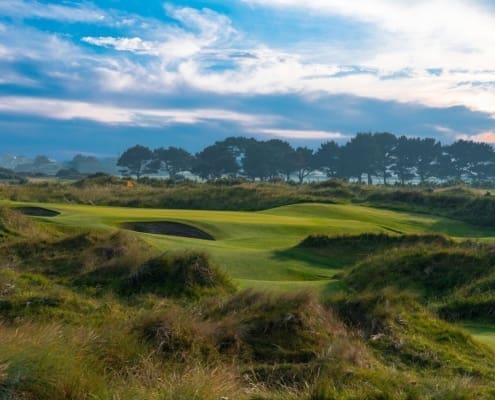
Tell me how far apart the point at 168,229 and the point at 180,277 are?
1622cm

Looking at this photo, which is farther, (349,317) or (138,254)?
(138,254)

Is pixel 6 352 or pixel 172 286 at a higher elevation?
pixel 6 352

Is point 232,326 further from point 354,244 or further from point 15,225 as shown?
point 354,244

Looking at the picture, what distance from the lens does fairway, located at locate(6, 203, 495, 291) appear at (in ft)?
66.8

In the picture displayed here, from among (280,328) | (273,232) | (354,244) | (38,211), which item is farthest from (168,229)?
(280,328)

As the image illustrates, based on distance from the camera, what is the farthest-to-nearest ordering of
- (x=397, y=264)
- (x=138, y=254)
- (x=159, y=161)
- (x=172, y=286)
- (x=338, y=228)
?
(x=159, y=161) < (x=338, y=228) < (x=397, y=264) < (x=138, y=254) < (x=172, y=286)

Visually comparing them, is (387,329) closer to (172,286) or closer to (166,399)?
(166,399)

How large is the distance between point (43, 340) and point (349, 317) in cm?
495

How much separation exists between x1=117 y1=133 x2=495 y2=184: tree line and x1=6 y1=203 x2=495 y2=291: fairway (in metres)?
81.4

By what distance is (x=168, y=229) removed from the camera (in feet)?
100

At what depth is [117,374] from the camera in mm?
6488

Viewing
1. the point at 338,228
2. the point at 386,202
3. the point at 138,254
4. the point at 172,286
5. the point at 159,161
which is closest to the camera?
the point at 172,286

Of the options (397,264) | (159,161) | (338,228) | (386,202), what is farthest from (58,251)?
(159,161)

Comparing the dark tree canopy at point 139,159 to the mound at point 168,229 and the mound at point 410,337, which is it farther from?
the mound at point 410,337
